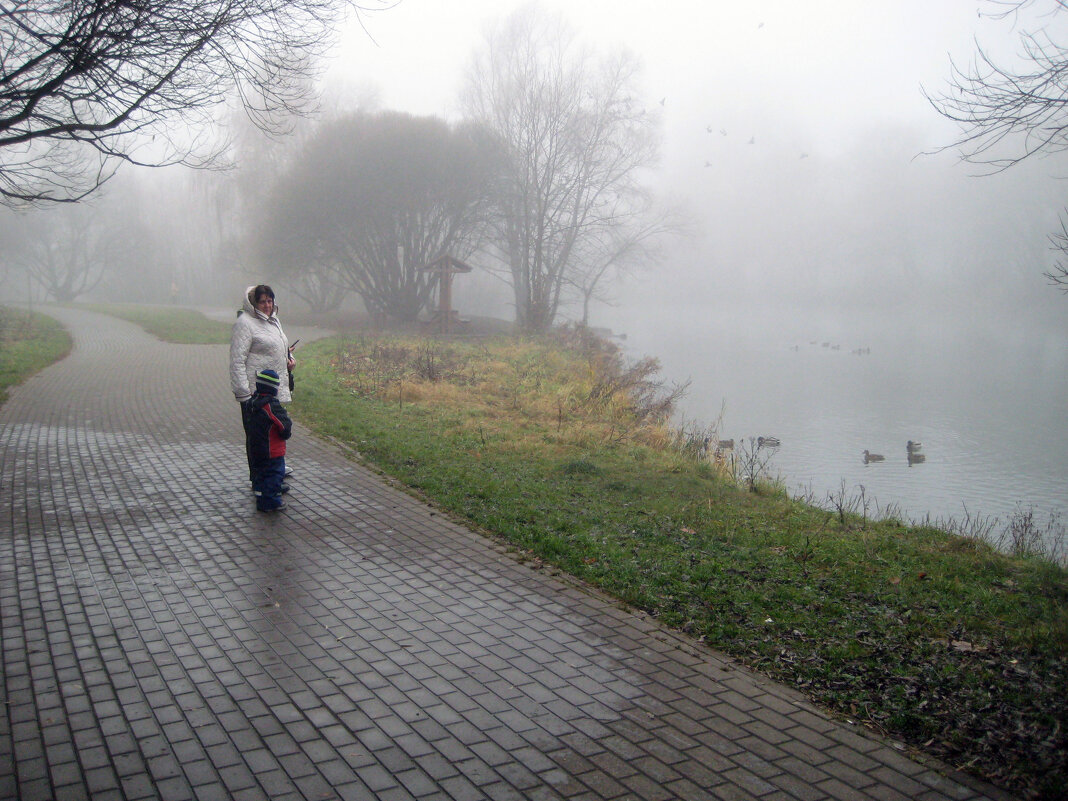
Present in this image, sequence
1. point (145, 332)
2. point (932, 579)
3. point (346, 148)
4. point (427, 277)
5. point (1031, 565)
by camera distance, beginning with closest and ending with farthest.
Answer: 1. point (932, 579)
2. point (1031, 565)
3. point (145, 332)
4. point (346, 148)
5. point (427, 277)

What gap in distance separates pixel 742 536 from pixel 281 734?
4.44m

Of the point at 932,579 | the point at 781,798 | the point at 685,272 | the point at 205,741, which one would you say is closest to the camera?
the point at 781,798

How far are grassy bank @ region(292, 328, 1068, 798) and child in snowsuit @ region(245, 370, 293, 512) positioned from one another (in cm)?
157

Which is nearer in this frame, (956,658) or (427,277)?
(956,658)

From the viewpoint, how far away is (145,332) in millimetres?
28109

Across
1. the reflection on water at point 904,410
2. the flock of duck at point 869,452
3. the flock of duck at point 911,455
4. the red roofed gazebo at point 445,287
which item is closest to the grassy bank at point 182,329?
the red roofed gazebo at point 445,287

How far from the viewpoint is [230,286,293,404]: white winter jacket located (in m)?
7.38

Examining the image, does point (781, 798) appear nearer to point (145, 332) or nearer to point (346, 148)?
point (145, 332)

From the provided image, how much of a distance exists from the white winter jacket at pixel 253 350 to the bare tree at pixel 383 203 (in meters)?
26.2

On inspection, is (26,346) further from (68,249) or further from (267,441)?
(68,249)

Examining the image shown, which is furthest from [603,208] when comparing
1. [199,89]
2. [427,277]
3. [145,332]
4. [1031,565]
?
[1031,565]

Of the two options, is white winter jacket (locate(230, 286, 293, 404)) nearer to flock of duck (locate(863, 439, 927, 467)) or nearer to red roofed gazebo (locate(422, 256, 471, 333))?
flock of duck (locate(863, 439, 927, 467))

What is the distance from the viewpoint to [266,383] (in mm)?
7469

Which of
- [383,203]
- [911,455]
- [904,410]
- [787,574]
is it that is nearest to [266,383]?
Answer: [787,574]
